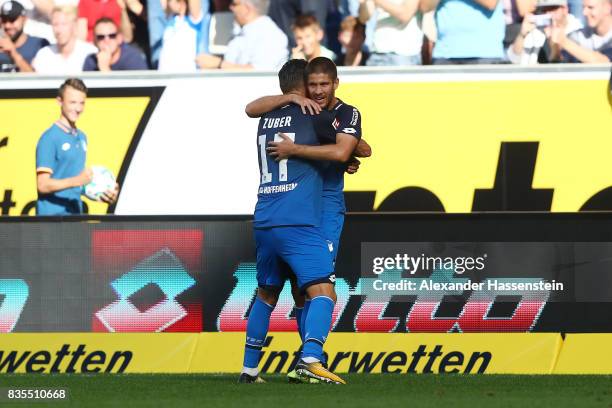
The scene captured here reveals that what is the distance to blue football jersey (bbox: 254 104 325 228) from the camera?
327 inches

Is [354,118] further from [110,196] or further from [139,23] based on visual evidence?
[139,23]

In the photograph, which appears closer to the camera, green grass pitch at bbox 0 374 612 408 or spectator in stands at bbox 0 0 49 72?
green grass pitch at bbox 0 374 612 408

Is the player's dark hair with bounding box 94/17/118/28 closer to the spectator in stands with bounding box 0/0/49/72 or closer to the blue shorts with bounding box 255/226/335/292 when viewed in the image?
the spectator in stands with bounding box 0/0/49/72

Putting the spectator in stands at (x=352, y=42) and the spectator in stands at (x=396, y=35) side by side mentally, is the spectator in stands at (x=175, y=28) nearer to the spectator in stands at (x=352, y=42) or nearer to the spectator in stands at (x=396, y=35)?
the spectator in stands at (x=352, y=42)

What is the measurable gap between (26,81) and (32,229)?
11.4 feet

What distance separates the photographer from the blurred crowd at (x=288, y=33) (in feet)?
46.0

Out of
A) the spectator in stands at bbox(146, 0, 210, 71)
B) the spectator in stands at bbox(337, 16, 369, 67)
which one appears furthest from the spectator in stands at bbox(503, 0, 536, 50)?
the spectator in stands at bbox(146, 0, 210, 71)

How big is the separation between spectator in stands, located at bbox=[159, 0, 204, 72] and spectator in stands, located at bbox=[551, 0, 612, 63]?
3.98 meters

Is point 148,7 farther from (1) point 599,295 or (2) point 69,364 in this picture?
(1) point 599,295

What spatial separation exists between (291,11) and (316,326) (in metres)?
7.01

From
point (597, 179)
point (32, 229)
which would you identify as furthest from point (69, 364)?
point (597, 179)

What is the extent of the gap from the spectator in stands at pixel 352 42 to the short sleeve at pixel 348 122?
5916 millimetres

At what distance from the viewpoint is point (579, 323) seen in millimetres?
11031

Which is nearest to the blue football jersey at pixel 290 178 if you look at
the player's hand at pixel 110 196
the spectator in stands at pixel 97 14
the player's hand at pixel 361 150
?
the player's hand at pixel 361 150
